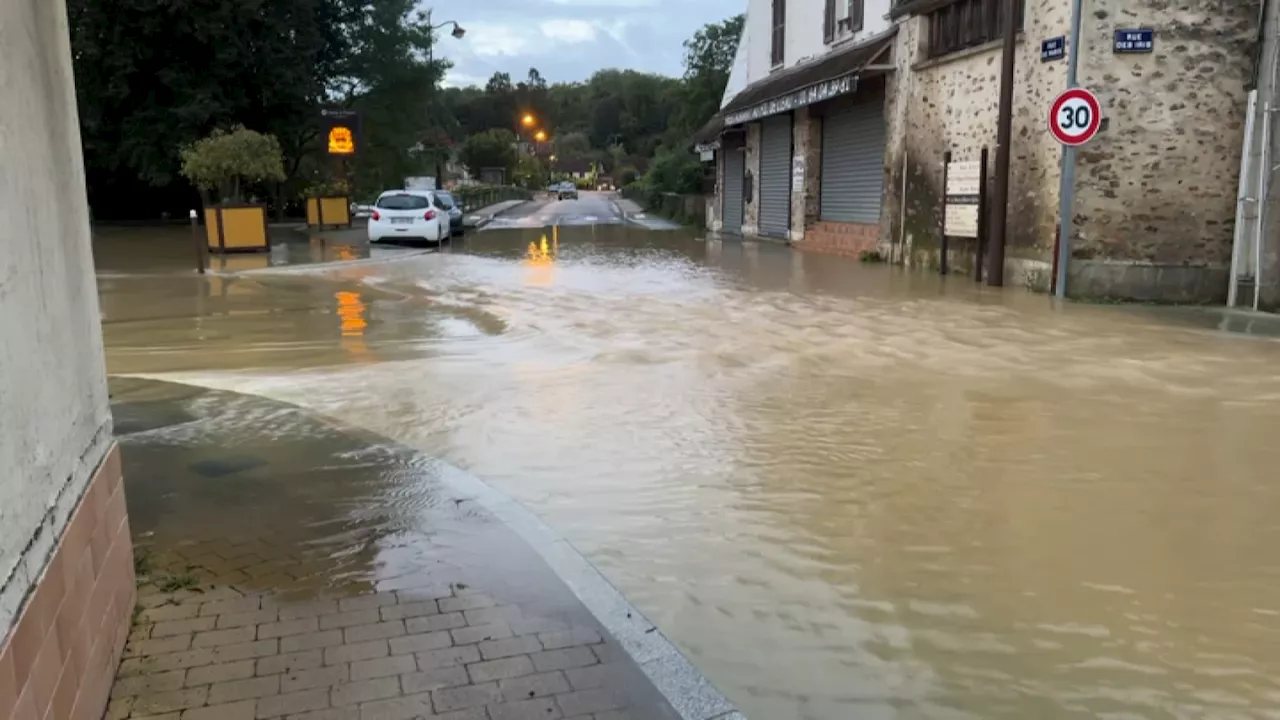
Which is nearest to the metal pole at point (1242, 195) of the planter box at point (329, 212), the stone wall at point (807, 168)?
the stone wall at point (807, 168)

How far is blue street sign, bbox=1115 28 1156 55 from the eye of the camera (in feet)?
43.2

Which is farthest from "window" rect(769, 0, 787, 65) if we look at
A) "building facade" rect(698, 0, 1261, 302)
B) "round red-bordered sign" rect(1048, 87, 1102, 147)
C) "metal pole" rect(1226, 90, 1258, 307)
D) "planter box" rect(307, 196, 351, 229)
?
"metal pole" rect(1226, 90, 1258, 307)

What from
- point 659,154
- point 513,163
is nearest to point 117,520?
point 659,154

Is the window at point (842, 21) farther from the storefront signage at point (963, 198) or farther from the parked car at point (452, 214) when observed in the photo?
the parked car at point (452, 214)

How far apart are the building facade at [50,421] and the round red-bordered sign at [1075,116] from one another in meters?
12.1

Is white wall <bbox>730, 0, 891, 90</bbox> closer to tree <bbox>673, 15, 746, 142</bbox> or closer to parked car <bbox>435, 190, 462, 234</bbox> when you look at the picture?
parked car <bbox>435, 190, 462, 234</bbox>

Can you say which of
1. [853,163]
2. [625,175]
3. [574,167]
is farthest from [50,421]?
[574,167]

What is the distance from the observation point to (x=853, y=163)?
74.1 ft

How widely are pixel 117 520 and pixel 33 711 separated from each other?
Answer: 125 centimetres

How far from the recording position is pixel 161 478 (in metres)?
5.83

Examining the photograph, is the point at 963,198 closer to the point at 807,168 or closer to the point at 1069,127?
the point at 1069,127

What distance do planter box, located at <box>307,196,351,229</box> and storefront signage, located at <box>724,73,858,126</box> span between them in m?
11.9

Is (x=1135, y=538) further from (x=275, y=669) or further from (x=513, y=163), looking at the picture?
(x=513, y=163)

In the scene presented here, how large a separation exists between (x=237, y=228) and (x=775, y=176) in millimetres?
14345
